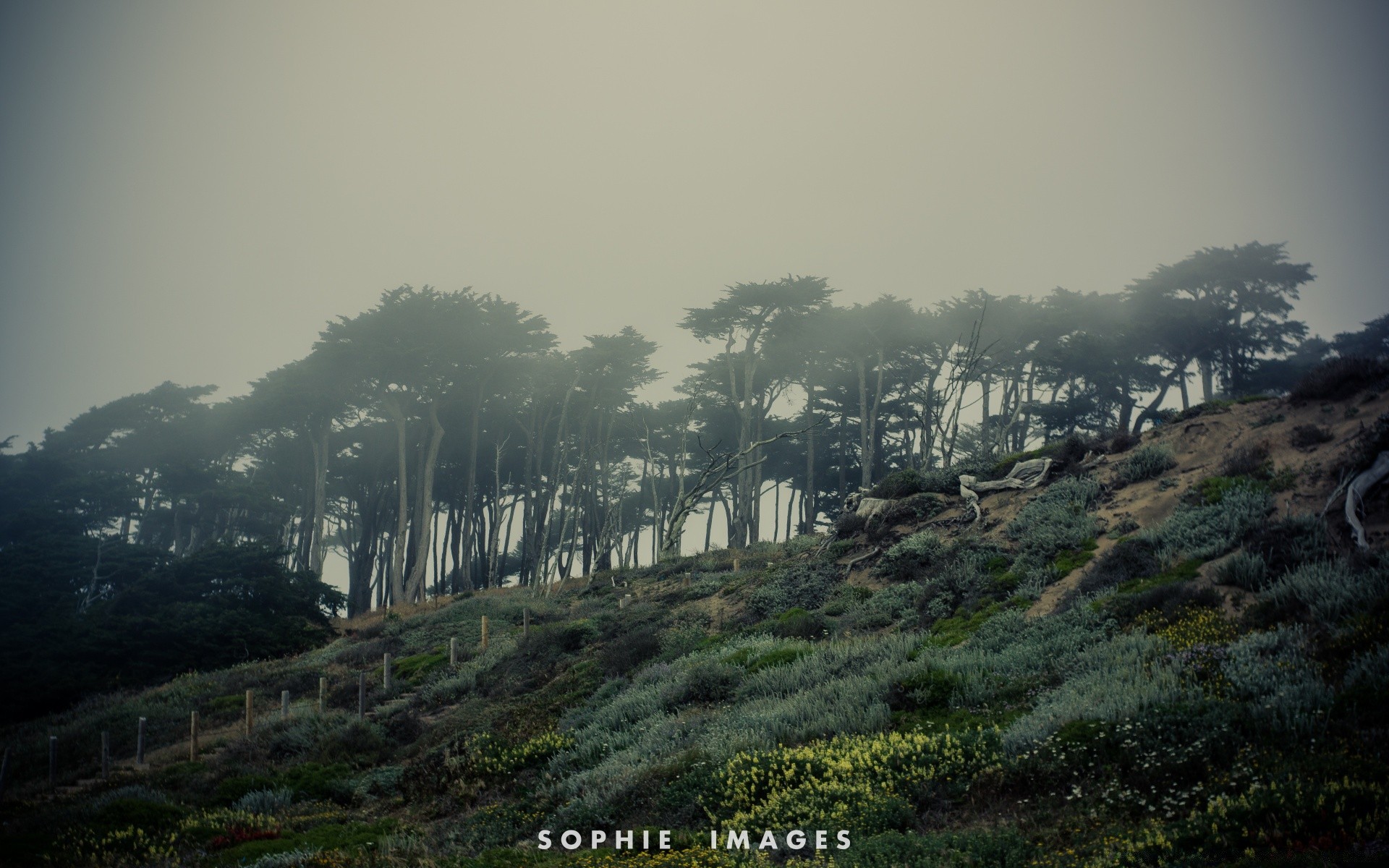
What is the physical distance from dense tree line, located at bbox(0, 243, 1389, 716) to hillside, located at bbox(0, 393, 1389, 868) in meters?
11.4

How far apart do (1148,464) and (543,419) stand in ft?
107

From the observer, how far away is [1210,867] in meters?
4.99

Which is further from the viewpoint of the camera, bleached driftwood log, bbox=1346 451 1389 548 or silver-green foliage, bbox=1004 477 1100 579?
silver-green foliage, bbox=1004 477 1100 579

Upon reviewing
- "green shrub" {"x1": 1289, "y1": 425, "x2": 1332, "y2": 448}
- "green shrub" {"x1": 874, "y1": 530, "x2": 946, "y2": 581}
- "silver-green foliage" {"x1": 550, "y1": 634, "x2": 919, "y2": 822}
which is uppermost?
"green shrub" {"x1": 1289, "y1": 425, "x2": 1332, "y2": 448}

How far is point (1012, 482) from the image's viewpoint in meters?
20.0

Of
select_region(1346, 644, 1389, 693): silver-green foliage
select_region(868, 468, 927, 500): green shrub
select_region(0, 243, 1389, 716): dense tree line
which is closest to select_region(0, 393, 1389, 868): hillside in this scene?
select_region(1346, 644, 1389, 693): silver-green foliage

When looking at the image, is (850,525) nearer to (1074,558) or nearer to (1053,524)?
(1053,524)

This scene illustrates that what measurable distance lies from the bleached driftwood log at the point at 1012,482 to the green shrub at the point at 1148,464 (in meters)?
2.39

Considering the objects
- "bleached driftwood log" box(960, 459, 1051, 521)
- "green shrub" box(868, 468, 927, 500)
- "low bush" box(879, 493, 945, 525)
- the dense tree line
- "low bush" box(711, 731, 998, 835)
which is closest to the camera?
"low bush" box(711, 731, 998, 835)

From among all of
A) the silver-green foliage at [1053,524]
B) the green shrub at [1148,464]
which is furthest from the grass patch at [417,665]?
the green shrub at [1148,464]

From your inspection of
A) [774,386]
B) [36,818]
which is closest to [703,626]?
[36,818]

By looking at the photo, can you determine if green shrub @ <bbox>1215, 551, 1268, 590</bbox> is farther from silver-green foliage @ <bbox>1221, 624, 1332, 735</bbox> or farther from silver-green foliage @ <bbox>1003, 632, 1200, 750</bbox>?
silver-green foliage @ <bbox>1003, 632, 1200, 750</bbox>

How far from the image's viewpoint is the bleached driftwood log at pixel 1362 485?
10578 mm

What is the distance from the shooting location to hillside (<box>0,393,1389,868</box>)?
6316mm
